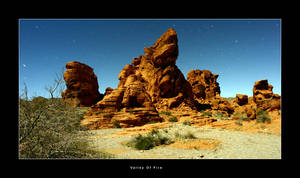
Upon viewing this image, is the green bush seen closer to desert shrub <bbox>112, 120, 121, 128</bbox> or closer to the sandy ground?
desert shrub <bbox>112, 120, 121, 128</bbox>

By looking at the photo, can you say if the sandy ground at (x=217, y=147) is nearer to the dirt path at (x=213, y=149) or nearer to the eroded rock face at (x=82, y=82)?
the dirt path at (x=213, y=149)

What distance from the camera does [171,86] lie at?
20.2 m

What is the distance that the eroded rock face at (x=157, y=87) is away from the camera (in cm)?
1284

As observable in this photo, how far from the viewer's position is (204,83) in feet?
106

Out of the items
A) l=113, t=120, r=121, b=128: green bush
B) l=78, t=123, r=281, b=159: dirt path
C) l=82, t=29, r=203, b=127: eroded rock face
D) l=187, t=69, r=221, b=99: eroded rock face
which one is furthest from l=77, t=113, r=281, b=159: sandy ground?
l=187, t=69, r=221, b=99: eroded rock face

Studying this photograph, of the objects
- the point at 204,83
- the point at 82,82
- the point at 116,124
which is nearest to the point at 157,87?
the point at 116,124

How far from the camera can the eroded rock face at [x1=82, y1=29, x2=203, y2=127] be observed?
506 inches

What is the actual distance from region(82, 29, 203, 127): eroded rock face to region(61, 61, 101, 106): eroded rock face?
1068 cm

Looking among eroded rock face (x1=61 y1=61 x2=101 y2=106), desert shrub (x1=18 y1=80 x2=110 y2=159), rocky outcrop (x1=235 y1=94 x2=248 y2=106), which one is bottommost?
rocky outcrop (x1=235 y1=94 x2=248 y2=106)

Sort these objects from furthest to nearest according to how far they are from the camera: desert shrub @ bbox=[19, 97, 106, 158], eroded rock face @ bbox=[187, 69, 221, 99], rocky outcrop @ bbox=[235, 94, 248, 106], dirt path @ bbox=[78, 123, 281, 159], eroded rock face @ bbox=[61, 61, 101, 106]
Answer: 1. eroded rock face @ bbox=[187, 69, 221, 99]
2. rocky outcrop @ bbox=[235, 94, 248, 106]
3. eroded rock face @ bbox=[61, 61, 101, 106]
4. dirt path @ bbox=[78, 123, 281, 159]
5. desert shrub @ bbox=[19, 97, 106, 158]

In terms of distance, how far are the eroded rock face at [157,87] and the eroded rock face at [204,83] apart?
10.1m

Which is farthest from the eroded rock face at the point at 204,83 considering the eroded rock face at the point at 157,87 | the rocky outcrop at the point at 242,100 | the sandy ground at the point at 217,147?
the sandy ground at the point at 217,147
